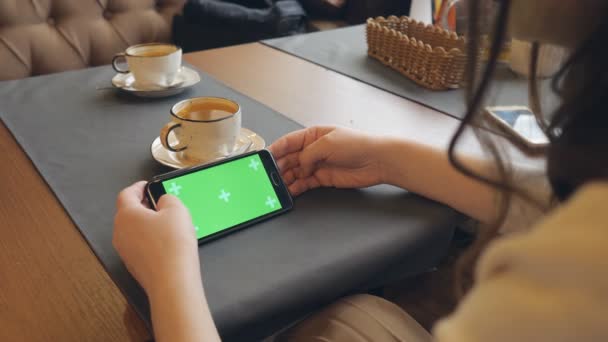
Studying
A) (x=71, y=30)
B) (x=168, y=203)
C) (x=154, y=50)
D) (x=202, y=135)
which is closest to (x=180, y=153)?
(x=202, y=135)

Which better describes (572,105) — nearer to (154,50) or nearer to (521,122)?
(521,122)

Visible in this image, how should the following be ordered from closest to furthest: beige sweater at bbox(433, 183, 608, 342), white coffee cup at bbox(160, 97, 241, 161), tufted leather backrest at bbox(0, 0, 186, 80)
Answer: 1. beige sweater at bbox(433, 183, 608, 342)
2. white coffee cup at bbox(160, 97, 241, 161)
3. tufted leather backrest at bbox(0, 0, 186, 80)

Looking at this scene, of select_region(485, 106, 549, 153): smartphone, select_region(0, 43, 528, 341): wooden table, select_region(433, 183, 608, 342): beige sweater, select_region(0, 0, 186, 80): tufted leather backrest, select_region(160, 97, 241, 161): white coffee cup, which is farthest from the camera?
select_region(0, 0, 186, 80): tufted leather backrest

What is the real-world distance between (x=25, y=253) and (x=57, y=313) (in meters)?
0.11

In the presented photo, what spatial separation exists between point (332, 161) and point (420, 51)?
1.46 ft

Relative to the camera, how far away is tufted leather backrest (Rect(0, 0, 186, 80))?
4.81 feet

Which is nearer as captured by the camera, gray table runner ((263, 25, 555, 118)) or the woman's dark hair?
the woman's dark hair

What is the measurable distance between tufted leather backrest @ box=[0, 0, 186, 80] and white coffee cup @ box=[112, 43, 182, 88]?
77 centimetres

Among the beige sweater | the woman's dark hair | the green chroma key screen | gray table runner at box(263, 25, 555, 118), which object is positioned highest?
the woman's dark hair

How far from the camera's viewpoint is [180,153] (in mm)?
682

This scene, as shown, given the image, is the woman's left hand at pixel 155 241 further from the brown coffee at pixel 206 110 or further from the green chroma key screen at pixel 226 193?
the brown coffee at pixel 206 110

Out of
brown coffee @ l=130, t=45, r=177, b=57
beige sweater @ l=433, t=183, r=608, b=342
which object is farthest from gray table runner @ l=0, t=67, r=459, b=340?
beige sweater @ l=433, t=183, r=608, b=342

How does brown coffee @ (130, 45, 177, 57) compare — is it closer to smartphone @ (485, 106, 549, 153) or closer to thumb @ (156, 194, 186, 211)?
thumb @ (156, 194, 186, 211)

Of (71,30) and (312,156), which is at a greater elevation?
(312,156)
